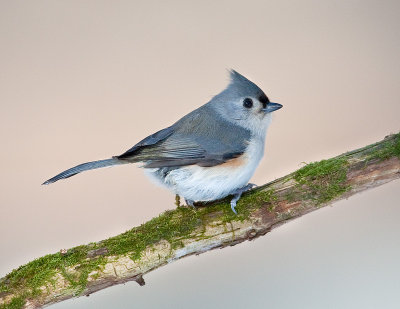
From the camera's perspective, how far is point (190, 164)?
320cm

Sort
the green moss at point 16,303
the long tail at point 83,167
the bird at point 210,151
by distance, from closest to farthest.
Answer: the green moss at point 16,303 < the long tail at point 83,167 < the bird at point 210,151

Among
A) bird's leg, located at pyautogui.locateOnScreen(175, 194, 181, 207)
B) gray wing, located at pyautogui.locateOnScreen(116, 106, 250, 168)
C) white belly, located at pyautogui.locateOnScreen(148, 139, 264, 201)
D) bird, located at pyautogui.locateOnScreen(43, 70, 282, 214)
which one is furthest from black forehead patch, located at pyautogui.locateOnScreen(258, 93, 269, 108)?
bird's leg, located at pyautogui.locateOnScreen(175, 194, 181, 207)

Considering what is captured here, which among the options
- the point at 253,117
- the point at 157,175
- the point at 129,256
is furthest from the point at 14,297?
the point at 253,117

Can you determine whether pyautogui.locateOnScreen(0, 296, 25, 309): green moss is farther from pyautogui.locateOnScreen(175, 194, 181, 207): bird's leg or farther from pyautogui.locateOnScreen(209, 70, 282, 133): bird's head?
pyautogui.locateOnScreen(209, 70, 282, 133): bird's head

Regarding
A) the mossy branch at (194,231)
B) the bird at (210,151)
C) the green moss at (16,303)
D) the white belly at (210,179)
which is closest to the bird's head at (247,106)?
the bird at (210,151)

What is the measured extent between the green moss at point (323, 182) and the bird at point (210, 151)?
1.11 ft

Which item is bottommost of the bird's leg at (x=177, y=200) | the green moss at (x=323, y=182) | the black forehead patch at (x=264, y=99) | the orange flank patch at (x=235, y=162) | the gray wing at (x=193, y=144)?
the green moss at (x=323, y=182)

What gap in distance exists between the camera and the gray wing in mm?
3189

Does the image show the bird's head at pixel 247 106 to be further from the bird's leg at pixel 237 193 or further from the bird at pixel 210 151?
the bird's leg at pixel 237 193

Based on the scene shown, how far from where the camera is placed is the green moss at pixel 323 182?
10.5ft

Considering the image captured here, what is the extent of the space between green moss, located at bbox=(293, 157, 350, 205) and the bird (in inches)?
13.3

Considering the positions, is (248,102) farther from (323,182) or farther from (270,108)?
(323,182)

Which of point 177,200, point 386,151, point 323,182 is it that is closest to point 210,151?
point 177,200

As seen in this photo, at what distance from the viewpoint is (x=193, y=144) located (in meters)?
3.28
